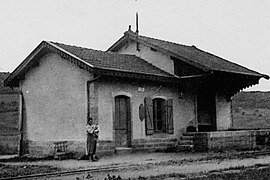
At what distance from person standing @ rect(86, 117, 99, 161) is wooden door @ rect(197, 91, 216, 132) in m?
8.08

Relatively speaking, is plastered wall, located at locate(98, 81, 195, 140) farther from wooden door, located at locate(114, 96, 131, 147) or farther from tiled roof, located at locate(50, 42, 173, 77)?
tiled roof, located at locate(50, 42, 173, 77)

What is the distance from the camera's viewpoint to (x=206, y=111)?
23.7m

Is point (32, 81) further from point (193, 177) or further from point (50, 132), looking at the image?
point (193, 177)

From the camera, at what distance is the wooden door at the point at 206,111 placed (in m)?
23.2

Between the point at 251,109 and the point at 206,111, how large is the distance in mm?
24011

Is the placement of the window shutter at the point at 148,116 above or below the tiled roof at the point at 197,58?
below

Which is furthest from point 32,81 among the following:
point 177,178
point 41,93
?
point 177,178

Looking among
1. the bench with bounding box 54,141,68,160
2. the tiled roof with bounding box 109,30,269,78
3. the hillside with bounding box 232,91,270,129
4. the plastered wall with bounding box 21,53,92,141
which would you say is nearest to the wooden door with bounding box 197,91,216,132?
the tiled roof with bounding box 109,30,269,78

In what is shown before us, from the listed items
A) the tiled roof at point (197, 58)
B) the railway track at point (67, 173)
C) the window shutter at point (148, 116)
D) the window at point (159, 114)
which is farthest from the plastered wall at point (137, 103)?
the railway track at point (67, 173)

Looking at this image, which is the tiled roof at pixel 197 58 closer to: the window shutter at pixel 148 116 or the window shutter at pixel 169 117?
the window shutter at pixel 169 117

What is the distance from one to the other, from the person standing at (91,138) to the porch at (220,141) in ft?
16.0

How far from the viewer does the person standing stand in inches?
628

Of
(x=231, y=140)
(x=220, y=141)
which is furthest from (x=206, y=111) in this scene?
(x=220, y=141)

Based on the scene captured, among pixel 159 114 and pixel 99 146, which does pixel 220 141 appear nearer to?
pixel 159 114
